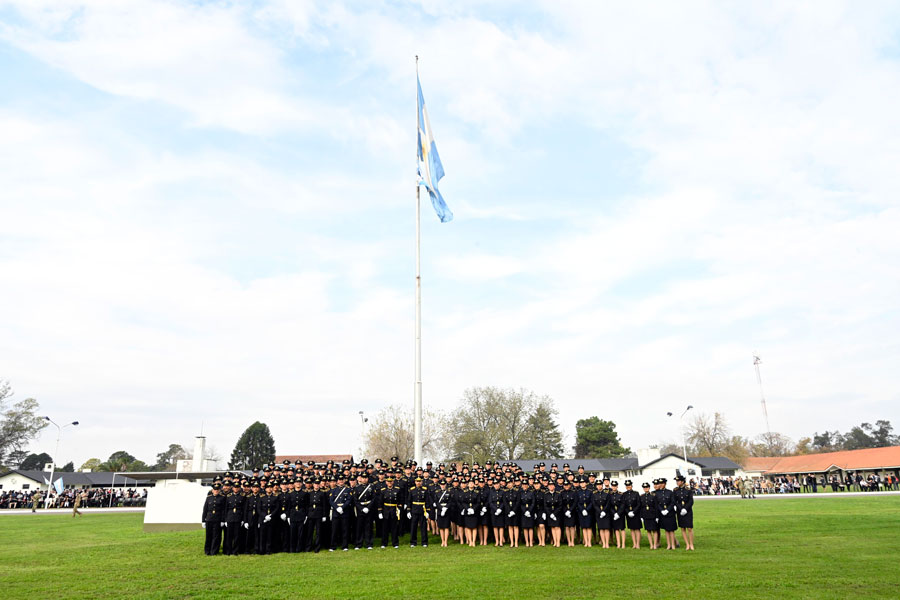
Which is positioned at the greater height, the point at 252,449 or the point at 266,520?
the point at 252,449

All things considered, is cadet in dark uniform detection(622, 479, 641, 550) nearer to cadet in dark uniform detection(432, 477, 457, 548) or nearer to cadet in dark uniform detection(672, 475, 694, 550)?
cadet in dark uniform detection(672, 475, 694, 550)

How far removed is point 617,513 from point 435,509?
4.18m

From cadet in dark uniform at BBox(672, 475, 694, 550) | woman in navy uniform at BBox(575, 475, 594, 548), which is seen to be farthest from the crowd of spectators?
cadet in dark uniform at BBox(672, 475, 694, 550)

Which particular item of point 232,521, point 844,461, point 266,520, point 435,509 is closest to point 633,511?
point 435,509

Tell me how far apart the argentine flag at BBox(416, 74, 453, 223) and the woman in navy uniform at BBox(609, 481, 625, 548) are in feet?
35.8

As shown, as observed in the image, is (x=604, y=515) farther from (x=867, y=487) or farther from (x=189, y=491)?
(x=867, y=487)

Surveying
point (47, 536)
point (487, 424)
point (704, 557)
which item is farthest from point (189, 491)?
point (487, 424)

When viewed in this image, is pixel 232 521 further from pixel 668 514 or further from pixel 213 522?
pixel 668 514

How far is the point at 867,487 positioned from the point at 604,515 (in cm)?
4059

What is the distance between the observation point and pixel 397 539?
1406 cm

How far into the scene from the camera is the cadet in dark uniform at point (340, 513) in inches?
546

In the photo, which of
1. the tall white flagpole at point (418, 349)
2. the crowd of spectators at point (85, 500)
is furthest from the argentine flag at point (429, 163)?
the crowd of spectators at point (85, 500)

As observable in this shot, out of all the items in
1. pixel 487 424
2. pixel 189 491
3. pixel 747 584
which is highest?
pixel 487 424

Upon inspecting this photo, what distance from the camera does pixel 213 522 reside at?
1319 cm
